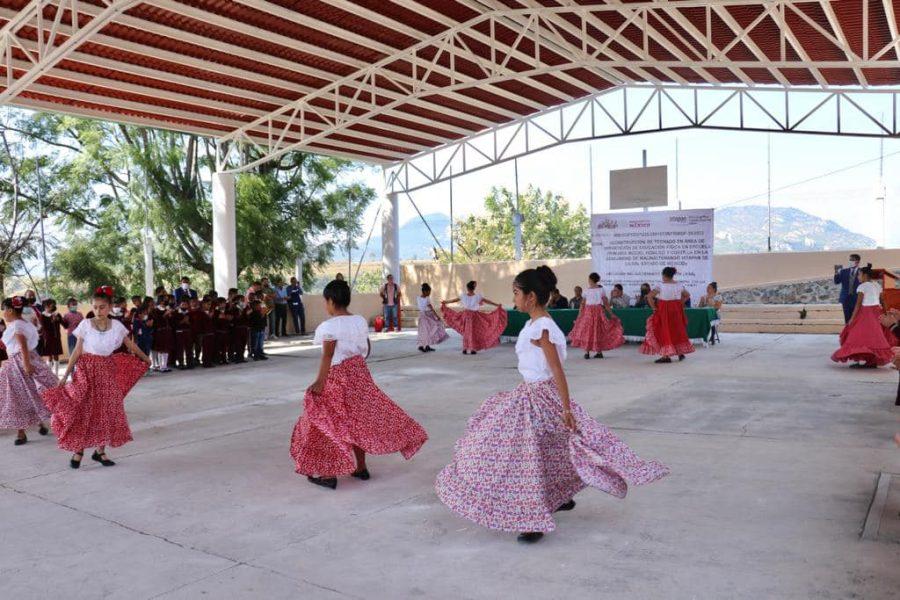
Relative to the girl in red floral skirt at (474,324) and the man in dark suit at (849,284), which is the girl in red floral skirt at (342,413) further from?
the man in dark suit at (849,284)

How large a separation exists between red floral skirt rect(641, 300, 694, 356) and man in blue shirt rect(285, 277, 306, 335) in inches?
414

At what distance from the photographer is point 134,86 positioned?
1448 cm

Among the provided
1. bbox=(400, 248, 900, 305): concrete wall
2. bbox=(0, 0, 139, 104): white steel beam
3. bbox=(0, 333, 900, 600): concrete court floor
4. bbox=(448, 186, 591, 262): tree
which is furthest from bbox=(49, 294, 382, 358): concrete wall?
bbox=(448, 186, 591, 262): tree

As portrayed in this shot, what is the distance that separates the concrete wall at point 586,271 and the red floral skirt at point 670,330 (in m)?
10.5

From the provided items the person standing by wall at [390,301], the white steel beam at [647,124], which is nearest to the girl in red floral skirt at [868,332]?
the white steel beam at [647,124]

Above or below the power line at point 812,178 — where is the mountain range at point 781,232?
above

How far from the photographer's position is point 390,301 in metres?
21.6

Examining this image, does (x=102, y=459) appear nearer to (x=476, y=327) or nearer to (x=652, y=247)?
(x=476, y=327)

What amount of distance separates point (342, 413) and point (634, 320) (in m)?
11.2

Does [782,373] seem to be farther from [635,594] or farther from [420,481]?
[635,594]

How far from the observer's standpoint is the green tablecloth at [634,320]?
1495cm

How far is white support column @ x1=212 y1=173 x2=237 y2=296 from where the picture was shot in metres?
18.2

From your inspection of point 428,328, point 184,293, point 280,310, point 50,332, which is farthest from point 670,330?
point 280,310

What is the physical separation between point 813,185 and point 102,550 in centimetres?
3646
